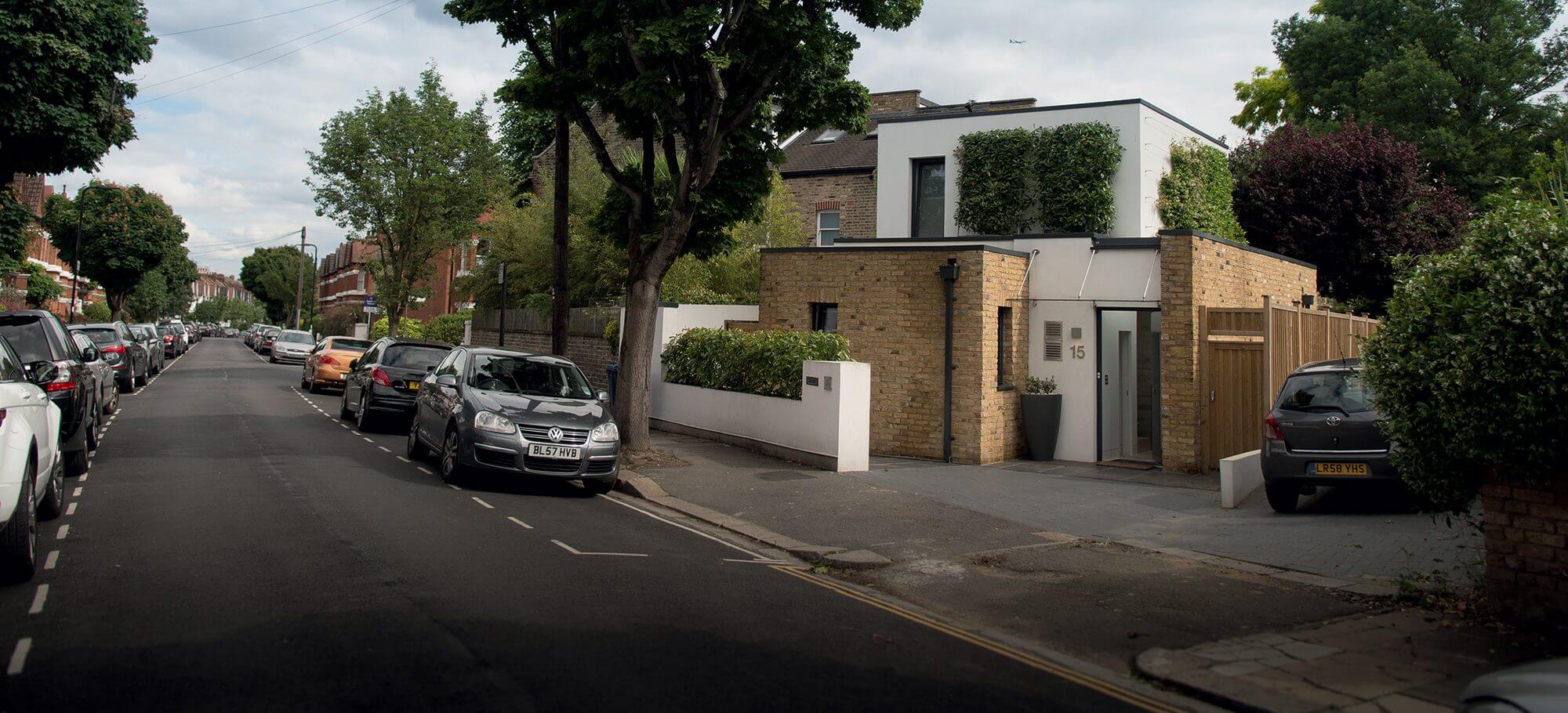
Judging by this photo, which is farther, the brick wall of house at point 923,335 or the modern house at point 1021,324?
the brick wall of house at point 923,335

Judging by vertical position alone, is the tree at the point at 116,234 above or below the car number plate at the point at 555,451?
above

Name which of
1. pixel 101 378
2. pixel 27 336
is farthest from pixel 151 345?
pixel 27 336

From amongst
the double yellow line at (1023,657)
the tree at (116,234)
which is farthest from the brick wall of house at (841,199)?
the tree at (116,234)

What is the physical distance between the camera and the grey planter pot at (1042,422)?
15758 millimetres

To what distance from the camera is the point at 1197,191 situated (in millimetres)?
20156

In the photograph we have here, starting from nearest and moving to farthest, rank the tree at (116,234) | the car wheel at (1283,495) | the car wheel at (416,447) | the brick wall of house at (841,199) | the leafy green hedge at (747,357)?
1. the car wheel at (1283,495)
2. the car wheel at (416,447)
3. the leafy green hedge at (747,357)
4. the brick wall of house at (841,199)
5. the tree at (116,234)

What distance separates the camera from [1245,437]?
14.1m

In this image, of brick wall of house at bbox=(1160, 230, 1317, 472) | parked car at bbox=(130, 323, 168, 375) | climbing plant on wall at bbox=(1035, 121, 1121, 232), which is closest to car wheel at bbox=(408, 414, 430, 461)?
brick wall of house at bbox=(1160, 230, 1317, 472)

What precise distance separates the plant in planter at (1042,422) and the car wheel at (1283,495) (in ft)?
16.4

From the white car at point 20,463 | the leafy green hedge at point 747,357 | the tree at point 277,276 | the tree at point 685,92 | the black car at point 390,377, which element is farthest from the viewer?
the tree at point 277,276

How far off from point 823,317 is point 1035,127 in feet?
20.6

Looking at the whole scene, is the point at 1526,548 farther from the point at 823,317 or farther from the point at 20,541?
the point at 823,317

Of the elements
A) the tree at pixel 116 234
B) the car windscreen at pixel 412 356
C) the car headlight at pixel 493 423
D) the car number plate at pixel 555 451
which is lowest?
the car number plate at pixel 555 451

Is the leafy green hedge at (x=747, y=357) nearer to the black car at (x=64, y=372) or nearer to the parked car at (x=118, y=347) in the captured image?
the black car at (x=64, y=372)
